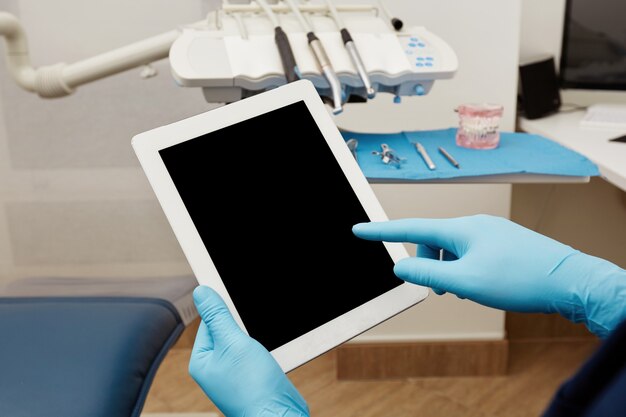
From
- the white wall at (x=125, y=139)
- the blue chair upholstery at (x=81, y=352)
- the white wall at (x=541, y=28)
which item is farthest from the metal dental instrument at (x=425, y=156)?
the white wall at (x=541, y=28)

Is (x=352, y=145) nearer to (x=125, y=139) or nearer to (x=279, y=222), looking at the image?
(x=279, y=222)

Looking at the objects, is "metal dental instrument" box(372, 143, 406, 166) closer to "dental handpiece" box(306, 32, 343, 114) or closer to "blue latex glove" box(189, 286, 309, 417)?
"dental handpiece" box(306, 32, 343, 114)

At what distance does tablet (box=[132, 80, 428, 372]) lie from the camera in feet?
2.40

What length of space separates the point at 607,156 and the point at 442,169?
1.48ft

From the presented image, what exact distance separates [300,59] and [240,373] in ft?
1.87

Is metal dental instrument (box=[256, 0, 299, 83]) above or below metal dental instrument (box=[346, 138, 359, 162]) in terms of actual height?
above

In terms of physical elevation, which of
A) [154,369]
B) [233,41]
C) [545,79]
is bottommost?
[154,369]

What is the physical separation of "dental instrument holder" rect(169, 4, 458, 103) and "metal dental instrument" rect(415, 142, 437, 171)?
0.39 feet

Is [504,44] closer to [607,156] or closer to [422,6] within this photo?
[422,6]

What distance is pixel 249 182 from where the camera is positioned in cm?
78

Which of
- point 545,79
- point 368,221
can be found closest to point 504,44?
point 545,79

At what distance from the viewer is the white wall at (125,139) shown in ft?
5.49

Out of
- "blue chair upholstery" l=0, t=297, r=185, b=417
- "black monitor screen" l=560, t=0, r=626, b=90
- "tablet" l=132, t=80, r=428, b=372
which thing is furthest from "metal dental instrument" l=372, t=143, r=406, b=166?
"black monitor screen" l=560, t=0, r=626, b=90

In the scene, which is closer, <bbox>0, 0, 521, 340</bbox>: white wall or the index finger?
the index finger
